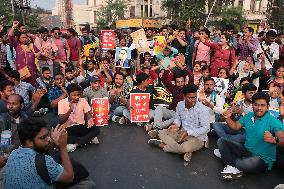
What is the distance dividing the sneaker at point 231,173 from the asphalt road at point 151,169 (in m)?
0.08

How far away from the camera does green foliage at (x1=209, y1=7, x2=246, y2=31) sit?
35.4 meters

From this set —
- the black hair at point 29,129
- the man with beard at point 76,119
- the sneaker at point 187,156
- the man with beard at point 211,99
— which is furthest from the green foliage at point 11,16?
the black hair at point 29,129

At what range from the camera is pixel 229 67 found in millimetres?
8992

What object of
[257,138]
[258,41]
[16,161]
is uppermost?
[258,41]

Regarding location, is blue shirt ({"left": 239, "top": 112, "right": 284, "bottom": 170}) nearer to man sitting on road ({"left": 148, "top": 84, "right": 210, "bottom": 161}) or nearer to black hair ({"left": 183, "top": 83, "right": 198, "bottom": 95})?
man sitting on road ({"left": 148, "top": 84, "right": 210, "bottom": 161})

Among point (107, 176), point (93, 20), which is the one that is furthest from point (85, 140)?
point (93, 20)

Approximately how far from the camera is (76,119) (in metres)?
6.38

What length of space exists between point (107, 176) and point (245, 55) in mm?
6716

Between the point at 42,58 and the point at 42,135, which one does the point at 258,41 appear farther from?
the point at 42,135

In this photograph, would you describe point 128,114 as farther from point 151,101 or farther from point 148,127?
point 148,127

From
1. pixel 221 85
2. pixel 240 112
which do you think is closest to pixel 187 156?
pixel 240 112

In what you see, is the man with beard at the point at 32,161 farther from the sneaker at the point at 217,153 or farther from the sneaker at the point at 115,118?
the sneaker at the point at 115,118

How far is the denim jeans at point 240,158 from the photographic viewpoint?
16.3 ft

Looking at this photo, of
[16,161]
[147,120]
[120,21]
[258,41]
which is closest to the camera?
[16,161]
